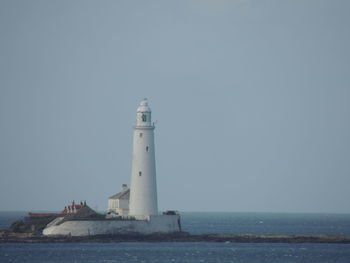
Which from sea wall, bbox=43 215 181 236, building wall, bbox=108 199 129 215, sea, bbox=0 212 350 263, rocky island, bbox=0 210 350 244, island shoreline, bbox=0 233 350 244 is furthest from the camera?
building wall, bbox=108 199 129 215

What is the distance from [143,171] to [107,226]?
4.67 meters

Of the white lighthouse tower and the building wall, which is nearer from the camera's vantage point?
the white lighthouse tower

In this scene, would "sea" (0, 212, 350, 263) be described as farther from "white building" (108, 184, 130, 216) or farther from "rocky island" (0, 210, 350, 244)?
"white building" (108, 184, 130, 216)

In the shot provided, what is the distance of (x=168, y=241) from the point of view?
6234 centimetres

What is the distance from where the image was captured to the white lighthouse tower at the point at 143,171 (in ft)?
198

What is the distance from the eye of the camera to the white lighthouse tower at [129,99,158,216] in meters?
60.5

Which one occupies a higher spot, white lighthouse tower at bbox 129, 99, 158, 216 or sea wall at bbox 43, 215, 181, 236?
white lighthouse tower at bbox 129, 99, 158, 216

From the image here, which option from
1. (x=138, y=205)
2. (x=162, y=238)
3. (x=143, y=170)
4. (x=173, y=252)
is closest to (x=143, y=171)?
(x=143, y=170)

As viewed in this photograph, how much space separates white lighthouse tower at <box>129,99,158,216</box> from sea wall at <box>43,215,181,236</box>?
80 centimetres

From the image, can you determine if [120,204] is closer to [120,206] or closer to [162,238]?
[120,206]

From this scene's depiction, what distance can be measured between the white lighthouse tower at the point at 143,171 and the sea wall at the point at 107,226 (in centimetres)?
80

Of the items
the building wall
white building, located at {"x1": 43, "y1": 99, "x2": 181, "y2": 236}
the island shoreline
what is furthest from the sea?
the building wall

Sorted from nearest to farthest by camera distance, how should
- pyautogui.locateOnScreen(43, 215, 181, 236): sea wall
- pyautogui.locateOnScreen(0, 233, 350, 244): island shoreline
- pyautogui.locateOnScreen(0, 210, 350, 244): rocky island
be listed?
pyautogui.locateOnScreen(43, 215, 181, 236): sea wall → pyautogui.locateOnScreen(0, 233, 350, 244): island shoreline → pyautogui.locateOnScreen(0, 210, 350, 244): rocky island

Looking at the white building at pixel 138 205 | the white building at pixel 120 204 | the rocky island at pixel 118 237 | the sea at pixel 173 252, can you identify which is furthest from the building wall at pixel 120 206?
the sea at pixel 173 252
